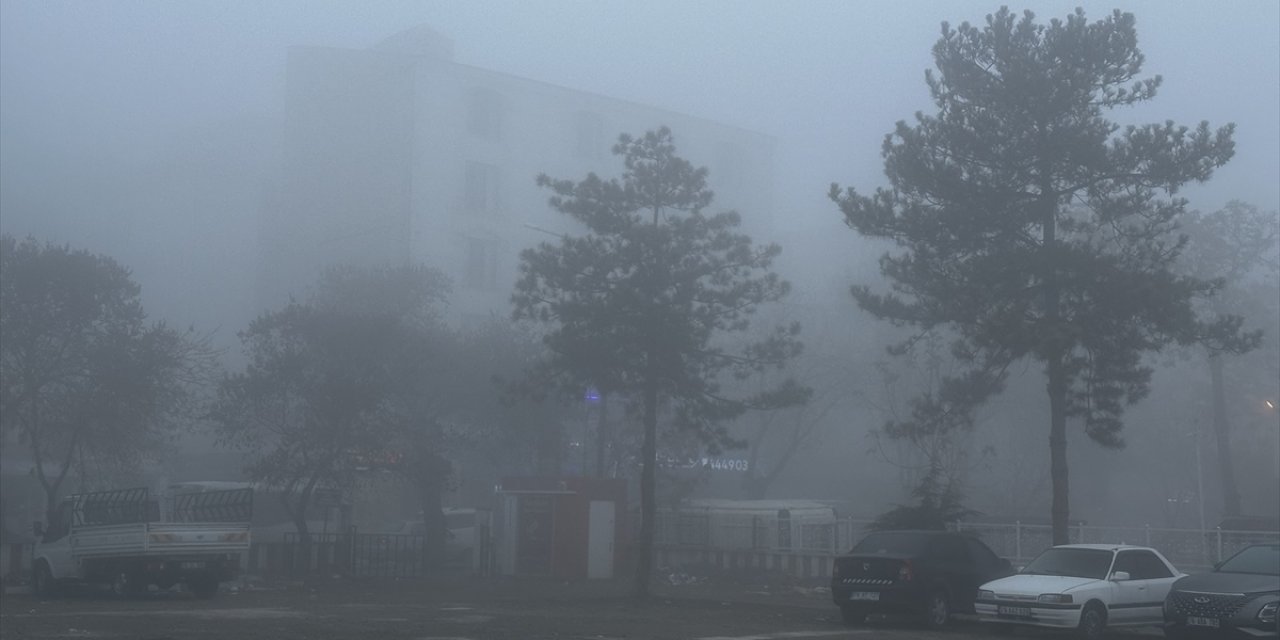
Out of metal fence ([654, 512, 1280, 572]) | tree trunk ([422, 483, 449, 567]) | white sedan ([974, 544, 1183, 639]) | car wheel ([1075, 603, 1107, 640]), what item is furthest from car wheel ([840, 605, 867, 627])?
tree trunk ([422, 483, 449, 567])

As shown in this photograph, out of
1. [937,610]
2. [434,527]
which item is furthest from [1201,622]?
[434,527]

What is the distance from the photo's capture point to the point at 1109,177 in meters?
27.2

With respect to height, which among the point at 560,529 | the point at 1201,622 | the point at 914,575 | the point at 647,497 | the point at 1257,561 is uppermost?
the point at 647,497

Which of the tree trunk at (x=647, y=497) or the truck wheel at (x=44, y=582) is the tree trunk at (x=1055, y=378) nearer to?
the tree trunk at (x=647, y=497)

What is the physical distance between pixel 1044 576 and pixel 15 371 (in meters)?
26.6

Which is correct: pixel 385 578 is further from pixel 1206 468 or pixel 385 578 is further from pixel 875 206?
pixel 1206 468

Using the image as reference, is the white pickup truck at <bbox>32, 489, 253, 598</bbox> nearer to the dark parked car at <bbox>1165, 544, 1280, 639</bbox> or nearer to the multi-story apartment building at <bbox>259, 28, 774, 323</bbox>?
the dark parked car at <bbox>1165, 544, 1280, 639</bbox>

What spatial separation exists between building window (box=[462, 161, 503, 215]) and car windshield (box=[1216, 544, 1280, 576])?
5100cm

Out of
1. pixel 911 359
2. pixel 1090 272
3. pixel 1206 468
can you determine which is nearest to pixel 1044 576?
pixel 1090 272

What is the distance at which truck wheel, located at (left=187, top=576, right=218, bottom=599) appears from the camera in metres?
27.5

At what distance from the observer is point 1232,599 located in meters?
17.5

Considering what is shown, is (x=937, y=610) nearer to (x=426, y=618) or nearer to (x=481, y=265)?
(x=426, y=618)

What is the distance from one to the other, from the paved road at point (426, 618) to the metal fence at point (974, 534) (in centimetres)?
727

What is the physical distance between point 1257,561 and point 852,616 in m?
6.47
